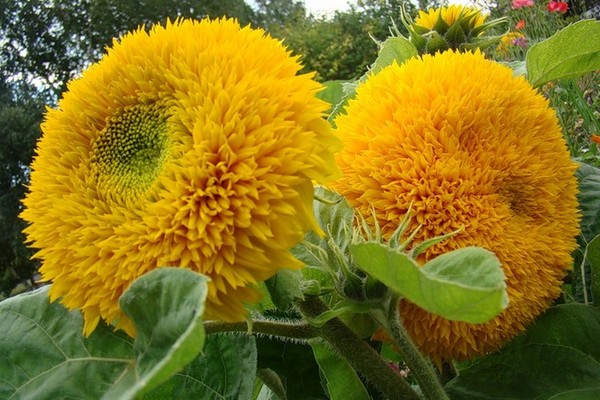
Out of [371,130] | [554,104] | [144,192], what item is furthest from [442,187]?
[554,104]

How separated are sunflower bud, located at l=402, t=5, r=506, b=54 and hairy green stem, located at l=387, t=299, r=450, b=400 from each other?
13.1 inches

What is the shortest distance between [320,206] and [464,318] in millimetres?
137

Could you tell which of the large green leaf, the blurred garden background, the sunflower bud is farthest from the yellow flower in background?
the blurred garden background

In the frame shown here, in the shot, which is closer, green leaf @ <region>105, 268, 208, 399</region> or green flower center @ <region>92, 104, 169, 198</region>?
green leaf @ <region>105, 268, 208, 399</region>

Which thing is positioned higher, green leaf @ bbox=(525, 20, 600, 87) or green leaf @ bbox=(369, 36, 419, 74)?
green leaf @ bbox=(369, 36, 419, 74)

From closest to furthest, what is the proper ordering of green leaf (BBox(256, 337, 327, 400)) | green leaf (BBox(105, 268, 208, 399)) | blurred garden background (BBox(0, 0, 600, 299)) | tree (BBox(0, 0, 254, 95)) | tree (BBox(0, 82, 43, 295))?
1. green leaf (BBox(105, 268, 208, 399))
2. green leaf (BBox(256, 337, 327, 400))
3. blurred garden background (BBox(0, 0, 600, 299))
4. tree (BBox(0, 82, 43, 295))
5. tree (BBox(0, 0, 254, 95))

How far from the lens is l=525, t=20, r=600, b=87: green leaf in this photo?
Result: 1.79 feet

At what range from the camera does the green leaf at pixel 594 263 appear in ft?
1.52

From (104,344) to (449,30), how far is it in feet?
1.45

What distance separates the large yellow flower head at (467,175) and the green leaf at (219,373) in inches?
5.2

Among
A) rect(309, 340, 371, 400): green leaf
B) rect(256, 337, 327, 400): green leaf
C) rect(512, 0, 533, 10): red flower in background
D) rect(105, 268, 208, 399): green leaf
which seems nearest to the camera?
rect(105, 268, 208, 399): green leaf

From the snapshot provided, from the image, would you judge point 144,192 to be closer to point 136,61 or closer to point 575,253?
point 136,61

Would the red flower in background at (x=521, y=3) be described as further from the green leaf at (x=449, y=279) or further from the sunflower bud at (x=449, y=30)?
the green leaf at (x=449, y=279)

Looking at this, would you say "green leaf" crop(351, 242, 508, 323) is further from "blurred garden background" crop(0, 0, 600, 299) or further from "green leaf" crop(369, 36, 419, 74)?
"blurred garden background" crop(0, 0, 600, 299)
